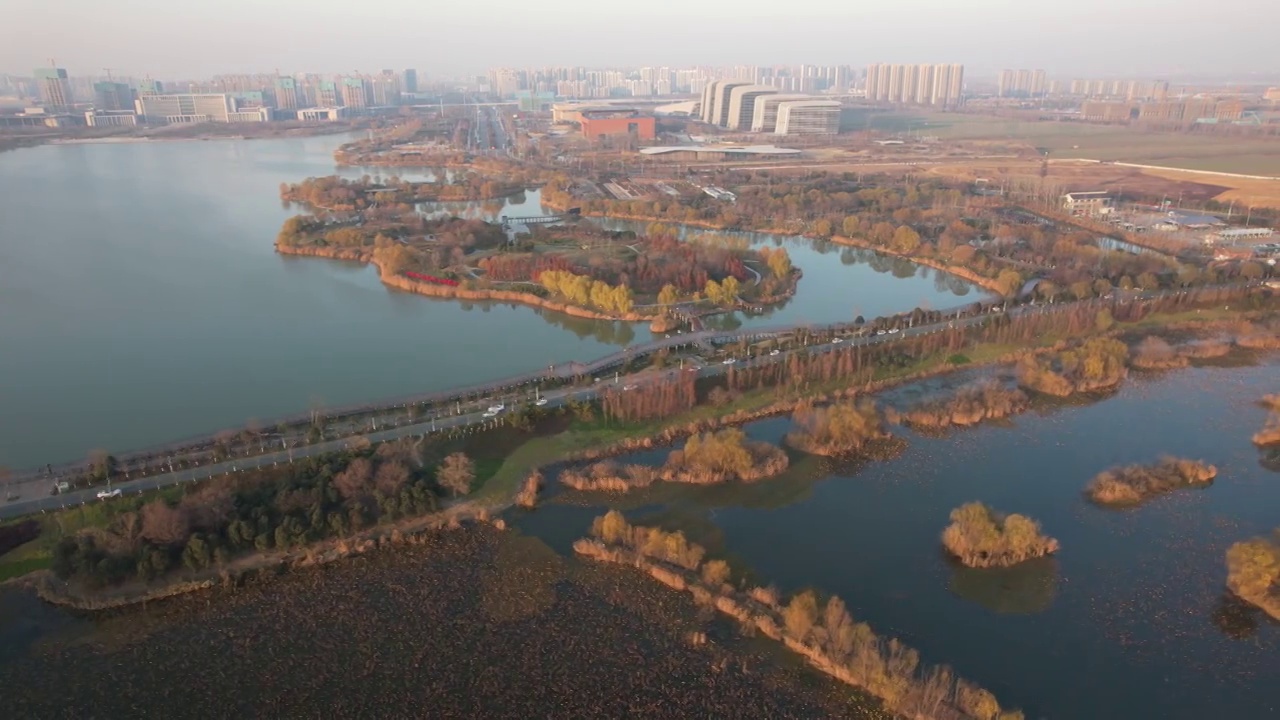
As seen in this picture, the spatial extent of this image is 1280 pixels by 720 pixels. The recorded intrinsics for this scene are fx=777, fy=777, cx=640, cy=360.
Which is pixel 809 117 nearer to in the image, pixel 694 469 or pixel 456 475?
pixel 694 469

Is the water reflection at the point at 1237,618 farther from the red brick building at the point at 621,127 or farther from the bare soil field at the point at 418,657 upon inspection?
the red brick building at the point at 621,127

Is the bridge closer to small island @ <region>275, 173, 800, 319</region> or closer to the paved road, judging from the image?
small island @ <region>275, 173, 800, 319</region>

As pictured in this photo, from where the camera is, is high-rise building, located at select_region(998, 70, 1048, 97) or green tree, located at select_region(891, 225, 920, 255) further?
high-rise building, located at select_region(998, 70, 1048, 97)

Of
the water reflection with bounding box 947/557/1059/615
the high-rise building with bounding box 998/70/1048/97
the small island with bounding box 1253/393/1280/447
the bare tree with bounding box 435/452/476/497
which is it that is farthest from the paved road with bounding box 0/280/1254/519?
the high-rise building with bounding box 998/70/1048/97

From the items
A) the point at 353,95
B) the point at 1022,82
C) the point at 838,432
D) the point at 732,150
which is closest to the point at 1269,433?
the point at 838,432

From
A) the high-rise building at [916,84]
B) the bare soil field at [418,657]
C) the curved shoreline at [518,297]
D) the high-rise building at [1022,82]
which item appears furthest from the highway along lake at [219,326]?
the high-rise building at [1022,82]

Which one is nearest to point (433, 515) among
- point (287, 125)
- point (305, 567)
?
point (305, 567)
